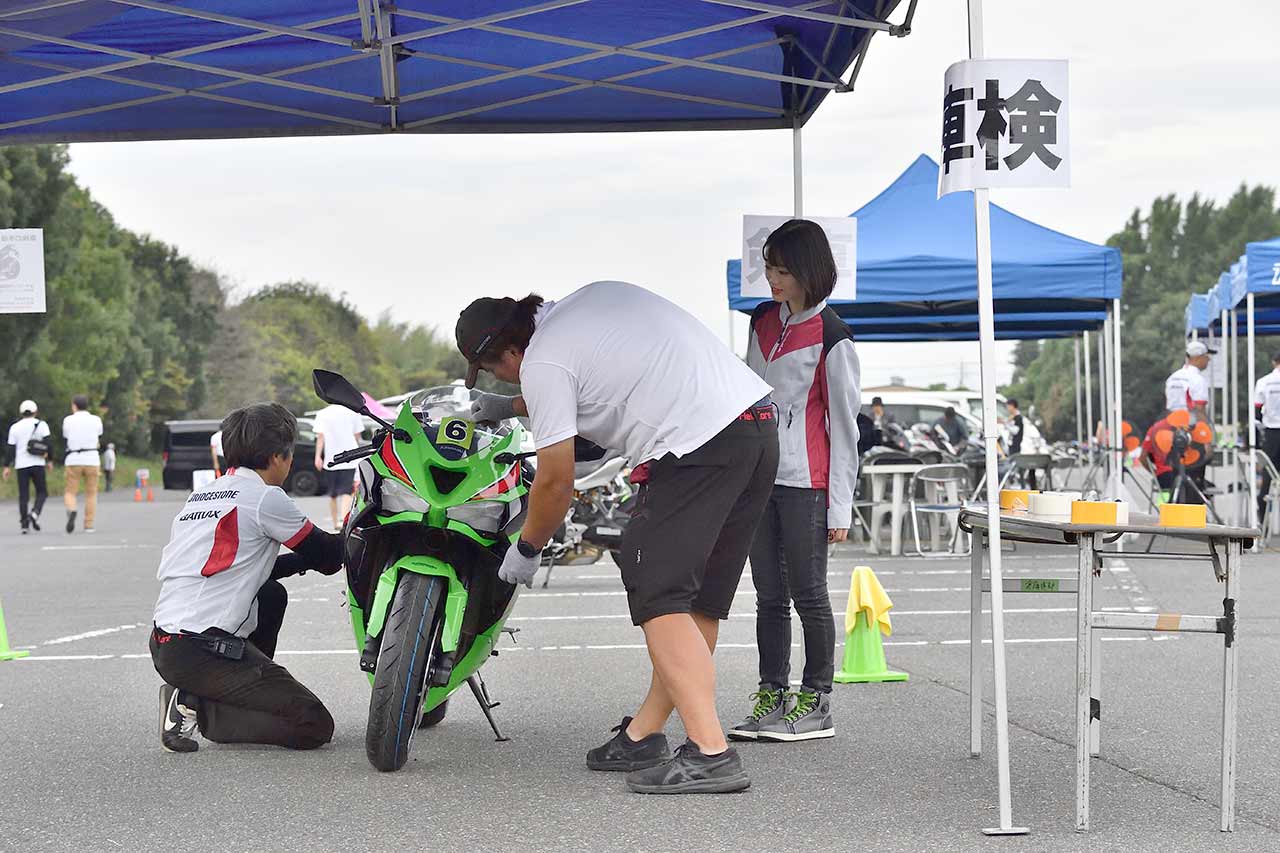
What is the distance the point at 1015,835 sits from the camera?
479 centimetres

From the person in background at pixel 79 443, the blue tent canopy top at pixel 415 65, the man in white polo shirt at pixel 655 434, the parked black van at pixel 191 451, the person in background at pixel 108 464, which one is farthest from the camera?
the person in background at pixel 108 464

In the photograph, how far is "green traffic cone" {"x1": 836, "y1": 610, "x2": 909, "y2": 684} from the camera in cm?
795

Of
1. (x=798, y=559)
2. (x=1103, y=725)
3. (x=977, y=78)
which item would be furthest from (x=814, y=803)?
(x=977, y=78)

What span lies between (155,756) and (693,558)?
7.73 feet

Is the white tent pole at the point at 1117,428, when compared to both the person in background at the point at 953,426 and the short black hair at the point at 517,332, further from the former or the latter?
the short black hair at the point at 517,332

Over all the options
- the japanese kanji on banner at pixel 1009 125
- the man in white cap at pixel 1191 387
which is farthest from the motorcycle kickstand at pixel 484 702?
the man in white cap at pixel 1191 387

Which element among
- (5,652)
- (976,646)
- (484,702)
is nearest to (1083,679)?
(976,646)

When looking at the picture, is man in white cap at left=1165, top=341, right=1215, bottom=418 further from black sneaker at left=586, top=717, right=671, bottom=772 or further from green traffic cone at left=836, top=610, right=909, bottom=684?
black sneaker at left=586, top=717, right=671, bottom=772

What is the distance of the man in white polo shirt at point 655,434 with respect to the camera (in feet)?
17.0

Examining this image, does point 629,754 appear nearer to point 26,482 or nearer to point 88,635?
point 88,635

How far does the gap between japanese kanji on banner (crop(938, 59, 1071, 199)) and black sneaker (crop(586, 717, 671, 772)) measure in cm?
221

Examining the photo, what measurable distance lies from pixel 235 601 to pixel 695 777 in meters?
1.95

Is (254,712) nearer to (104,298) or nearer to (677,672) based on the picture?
(677,672)

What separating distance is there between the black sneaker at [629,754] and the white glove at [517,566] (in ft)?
2.55
